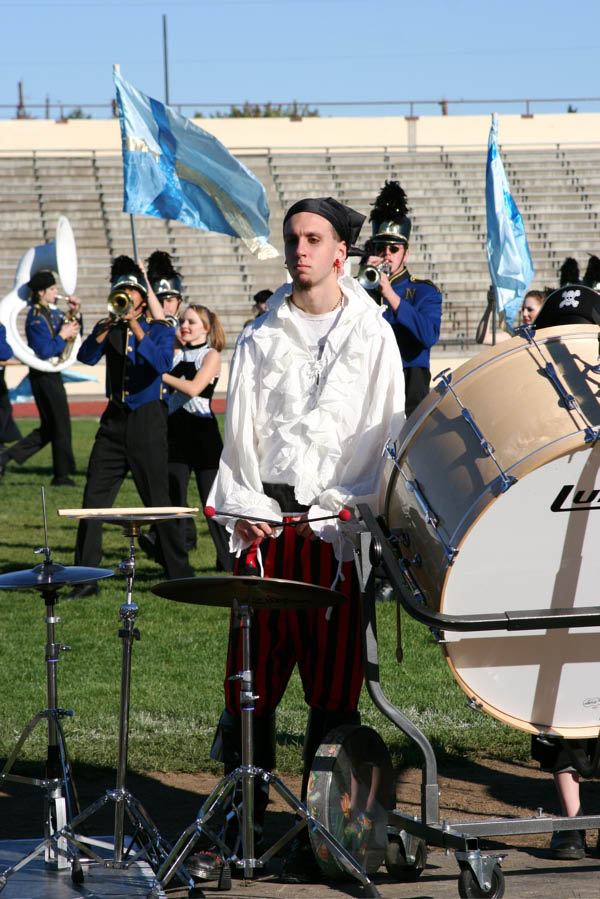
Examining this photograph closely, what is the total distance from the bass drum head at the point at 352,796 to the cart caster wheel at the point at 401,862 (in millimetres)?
29

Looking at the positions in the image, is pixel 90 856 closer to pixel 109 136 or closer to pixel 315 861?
pixel 315 861

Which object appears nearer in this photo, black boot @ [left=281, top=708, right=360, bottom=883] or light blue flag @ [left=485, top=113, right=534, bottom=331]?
black boot @ [left=281, top=708, right=360, bottom=883]

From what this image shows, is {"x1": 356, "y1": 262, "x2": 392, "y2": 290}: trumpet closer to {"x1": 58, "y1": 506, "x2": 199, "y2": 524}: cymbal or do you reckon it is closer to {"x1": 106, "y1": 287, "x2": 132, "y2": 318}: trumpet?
{"x1": 106, "y1": 287, "x2": 132, "y2": 318}: trumpet

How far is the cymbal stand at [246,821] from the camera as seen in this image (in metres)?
3.39

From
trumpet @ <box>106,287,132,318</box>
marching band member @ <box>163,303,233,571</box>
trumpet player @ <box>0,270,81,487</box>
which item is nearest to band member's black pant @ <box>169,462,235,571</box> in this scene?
marching band member @ <box>163,303,233,571</box>

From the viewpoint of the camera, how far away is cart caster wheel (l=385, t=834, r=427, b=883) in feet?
12.0

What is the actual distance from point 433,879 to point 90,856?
1042 millimetres

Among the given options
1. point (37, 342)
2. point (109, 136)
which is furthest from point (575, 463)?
point (109, 136)

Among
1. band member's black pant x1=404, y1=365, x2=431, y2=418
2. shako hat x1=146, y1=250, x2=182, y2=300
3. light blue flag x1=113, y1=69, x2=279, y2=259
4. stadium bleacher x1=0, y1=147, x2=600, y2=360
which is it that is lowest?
band member's black pant x1=404, y1=365, x2=431, y2=418

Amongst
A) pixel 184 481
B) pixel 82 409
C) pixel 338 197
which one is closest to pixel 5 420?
pixel 184 481

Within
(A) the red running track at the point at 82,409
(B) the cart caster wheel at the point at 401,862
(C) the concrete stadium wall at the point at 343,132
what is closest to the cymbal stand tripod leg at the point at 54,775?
(B) the cart caster wheel at the point at 401,862

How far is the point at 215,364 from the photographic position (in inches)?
346

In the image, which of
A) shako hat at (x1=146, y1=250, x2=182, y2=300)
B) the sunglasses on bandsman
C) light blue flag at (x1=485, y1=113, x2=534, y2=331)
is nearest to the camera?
the sunglasses on bandsman

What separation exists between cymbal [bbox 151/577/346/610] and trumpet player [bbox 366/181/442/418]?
349cm
